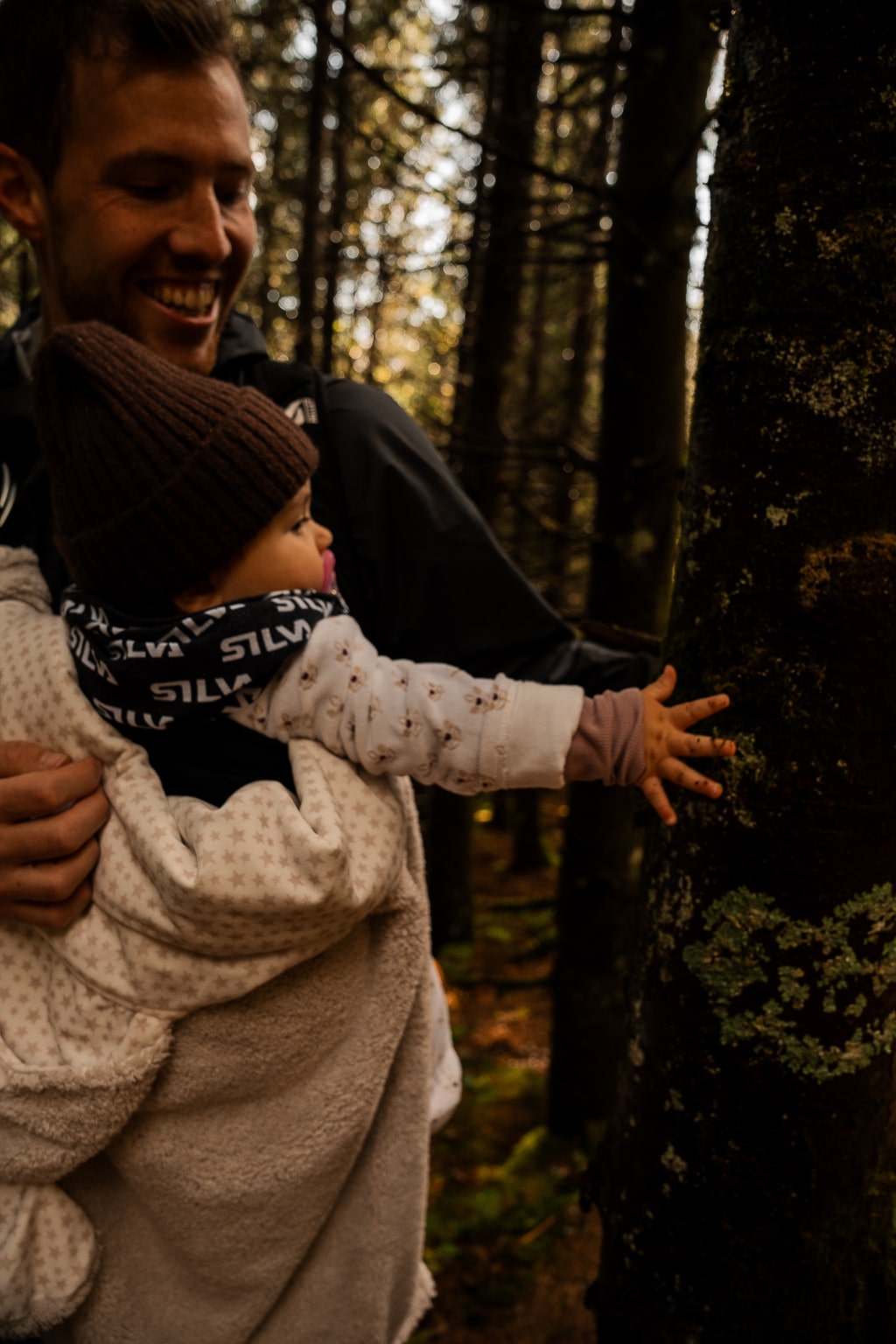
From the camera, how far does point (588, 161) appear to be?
622cm

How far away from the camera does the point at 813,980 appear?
127 cm

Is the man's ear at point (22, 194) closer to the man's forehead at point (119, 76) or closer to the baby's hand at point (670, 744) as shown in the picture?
the man's forehead at point (119, 76)

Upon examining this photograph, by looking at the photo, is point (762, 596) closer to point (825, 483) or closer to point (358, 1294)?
point (825, 483)

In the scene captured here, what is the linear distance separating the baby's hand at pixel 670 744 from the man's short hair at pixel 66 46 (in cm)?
159

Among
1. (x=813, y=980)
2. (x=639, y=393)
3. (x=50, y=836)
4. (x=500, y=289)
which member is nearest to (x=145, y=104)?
(x=50, y=836)

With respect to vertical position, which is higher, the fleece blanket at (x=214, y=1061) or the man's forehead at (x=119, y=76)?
the man's forehead at (x=119, y=76)

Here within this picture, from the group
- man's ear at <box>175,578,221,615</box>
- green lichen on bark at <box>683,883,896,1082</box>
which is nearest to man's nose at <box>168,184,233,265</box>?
man's ear at <box>175,578,221,615</box>

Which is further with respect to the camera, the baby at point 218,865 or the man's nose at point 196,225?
the man's nose at point 196,225

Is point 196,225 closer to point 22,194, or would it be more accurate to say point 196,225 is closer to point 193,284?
point 193,284

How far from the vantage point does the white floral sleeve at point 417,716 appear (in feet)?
4.61

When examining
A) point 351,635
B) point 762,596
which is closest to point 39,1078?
point 351,635

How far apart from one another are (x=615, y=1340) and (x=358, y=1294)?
0.51 meters

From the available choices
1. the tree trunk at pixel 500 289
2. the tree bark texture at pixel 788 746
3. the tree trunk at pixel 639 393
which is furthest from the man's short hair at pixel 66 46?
the tree trunk at pixel 500 289

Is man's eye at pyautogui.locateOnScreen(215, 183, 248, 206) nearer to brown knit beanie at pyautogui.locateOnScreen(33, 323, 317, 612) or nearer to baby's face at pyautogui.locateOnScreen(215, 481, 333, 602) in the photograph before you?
brown knit beanie at pyautogui.locateOnScreen(33, 323, 317, 612)
